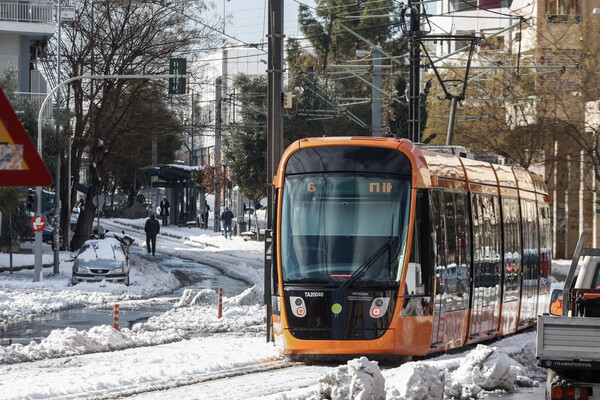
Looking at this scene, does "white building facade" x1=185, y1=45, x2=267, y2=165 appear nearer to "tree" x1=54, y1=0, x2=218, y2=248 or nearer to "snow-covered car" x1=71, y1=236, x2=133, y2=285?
"tree" x1=54, y1=0, x2=218, y2=248

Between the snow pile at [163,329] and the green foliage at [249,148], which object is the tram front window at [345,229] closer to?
the snow pile at [163,329]

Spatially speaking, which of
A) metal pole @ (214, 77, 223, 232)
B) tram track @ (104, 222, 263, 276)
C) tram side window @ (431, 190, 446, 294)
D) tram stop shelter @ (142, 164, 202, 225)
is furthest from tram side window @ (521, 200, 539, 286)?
tram stop shelter @ (142, 164, 202, 225)

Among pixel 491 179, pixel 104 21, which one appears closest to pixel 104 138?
pixel 104 21

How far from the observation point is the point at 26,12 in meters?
56.3

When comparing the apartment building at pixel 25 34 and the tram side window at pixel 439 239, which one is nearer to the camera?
the tram side window at pixel 439 239

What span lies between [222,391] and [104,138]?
1409 inches

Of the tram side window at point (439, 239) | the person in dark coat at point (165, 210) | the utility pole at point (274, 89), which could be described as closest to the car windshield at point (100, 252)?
the utility pole at point (274, 89)

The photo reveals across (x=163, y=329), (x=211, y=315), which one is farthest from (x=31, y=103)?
(x=163, y=329)

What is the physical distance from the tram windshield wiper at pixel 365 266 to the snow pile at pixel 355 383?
3157mm

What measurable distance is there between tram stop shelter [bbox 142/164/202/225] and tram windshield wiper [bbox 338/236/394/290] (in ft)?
174

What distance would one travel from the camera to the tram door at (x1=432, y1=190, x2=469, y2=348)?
50.6 ft

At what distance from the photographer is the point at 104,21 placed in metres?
45.7

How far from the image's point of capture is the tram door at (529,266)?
20.5 meters

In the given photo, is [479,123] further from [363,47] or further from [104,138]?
[363,47]
